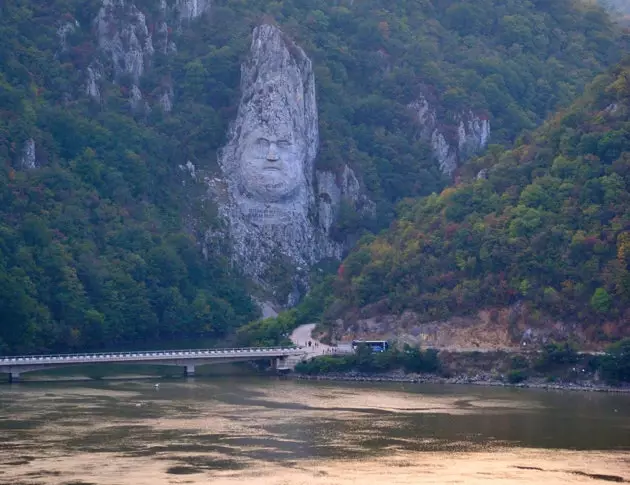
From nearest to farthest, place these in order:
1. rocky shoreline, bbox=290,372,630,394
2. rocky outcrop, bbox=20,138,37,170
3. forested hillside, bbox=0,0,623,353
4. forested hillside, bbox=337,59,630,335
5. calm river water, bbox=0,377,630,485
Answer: calm river water, bbox=0,377,630,485
rocky shoreline, bbox=290,372,630,394
forested hillside, bbox=337,59,630,335
forested hillside, bbox=0,0,623,353
rocky outcrop, bbox=20,138,37,170

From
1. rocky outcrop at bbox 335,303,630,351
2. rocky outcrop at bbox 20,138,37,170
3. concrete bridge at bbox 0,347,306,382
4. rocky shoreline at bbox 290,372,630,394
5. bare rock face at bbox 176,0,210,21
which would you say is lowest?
rocky shoreline at bbox 290,372,630,394

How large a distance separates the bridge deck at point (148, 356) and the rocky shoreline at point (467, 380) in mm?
3035

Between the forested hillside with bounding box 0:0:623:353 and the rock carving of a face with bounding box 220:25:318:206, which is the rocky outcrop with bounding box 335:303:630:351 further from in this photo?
the rock carving of a face with bounding box 220:25:318:206

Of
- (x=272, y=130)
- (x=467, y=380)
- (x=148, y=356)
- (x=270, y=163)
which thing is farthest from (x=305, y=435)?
(x=272, y=130)

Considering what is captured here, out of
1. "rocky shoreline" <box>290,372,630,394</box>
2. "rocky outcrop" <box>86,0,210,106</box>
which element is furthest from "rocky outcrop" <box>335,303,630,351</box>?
"rocky outcrop" <box>86,0,210,106</box>

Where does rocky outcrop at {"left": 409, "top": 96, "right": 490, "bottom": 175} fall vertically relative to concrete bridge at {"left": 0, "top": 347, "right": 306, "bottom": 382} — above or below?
above

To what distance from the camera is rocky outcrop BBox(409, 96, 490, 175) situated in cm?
19488

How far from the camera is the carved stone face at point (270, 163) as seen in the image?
180m

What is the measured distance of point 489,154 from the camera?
168 meters

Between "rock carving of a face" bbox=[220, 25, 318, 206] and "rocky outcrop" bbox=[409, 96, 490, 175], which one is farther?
"rocky outcrop" bbox=[409, 96, 490, 175]

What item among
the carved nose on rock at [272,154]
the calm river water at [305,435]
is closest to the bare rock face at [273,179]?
the carved nose on rock at [272,154]

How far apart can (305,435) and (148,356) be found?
3704 cm

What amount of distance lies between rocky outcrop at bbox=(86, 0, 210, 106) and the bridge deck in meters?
50.4

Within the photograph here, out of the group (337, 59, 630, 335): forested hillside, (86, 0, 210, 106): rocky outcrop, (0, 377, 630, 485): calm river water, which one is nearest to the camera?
(0, 377, 630, 485): calm river water
